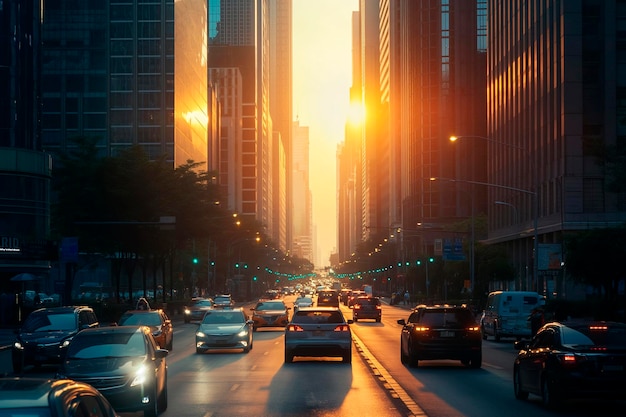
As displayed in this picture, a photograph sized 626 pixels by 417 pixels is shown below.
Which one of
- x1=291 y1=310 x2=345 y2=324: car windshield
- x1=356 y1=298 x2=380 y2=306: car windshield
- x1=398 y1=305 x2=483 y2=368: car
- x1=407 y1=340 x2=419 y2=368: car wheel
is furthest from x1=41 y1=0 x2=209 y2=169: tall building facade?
x1=398 y1=305 x2=483 y2=368: car

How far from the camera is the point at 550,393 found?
1791cm

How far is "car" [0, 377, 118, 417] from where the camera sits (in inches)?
250

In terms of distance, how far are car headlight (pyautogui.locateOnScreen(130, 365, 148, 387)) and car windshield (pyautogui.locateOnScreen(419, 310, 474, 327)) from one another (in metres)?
12.8

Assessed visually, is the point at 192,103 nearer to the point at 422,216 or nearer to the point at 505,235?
the point at 422,216

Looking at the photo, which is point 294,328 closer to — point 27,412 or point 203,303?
point 27,412

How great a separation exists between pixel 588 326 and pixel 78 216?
164 ft

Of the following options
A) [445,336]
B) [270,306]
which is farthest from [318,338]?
[270,306]

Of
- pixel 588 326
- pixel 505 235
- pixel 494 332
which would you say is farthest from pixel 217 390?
pixel 505 235

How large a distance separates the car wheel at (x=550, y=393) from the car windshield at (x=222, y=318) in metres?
19.0

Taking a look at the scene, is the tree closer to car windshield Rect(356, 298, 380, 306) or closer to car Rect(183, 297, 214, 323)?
car windshield Rect(356, 298, 380, 306)

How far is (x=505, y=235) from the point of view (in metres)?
90.9

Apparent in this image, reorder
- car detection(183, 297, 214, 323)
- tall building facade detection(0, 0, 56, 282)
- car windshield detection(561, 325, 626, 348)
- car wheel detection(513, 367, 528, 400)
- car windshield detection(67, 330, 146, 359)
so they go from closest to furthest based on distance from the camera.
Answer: car windshield detection(67, 330, 146, 359), car windshield detection(561, 325, 626, 348), car wheel detection(513, 367, 528, 400), car detection(183, 297, 214, 323), tall building facade detection(0, 0, 56, 282)

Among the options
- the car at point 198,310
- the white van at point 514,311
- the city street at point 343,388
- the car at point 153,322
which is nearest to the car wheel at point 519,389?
the city street at point 343,388

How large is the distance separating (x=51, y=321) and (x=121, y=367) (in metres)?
14.3
